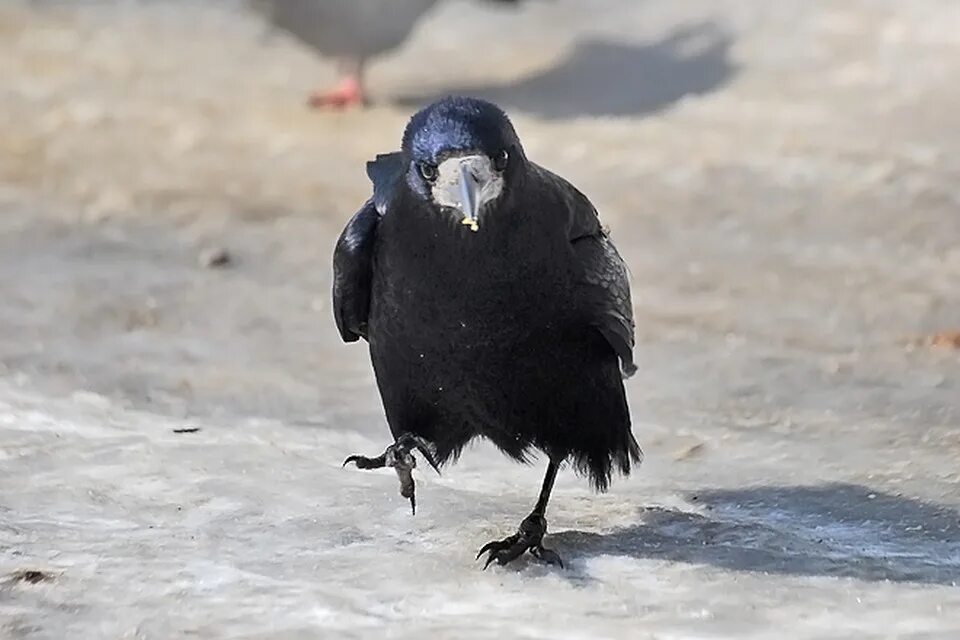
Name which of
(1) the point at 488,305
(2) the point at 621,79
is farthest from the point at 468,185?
(2) the point at 621,79

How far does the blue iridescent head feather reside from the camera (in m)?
2.29

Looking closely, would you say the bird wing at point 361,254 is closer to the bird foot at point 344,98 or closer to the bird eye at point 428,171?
the bird eye at point 428,171

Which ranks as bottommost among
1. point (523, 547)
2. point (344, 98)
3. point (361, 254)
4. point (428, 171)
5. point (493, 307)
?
point (523, 547)

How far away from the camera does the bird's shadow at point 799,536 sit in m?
2.44

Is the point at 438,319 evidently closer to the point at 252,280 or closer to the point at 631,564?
the point at 631,564

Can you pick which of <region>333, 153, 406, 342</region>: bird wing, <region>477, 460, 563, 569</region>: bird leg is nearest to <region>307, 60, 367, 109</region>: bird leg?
<region>333, 153, 406, 342</region>: bird wing

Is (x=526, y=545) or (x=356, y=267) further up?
(x=356, y=267)

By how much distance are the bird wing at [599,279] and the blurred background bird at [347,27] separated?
13.4 ft

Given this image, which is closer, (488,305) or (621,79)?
(488,305)

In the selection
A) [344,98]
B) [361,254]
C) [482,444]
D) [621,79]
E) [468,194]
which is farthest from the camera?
[621,79]

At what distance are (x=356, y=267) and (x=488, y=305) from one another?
32 centimetres

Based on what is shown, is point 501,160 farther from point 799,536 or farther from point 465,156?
point 799,536

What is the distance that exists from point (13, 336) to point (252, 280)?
2.85 ft

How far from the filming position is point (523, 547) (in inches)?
96.0
